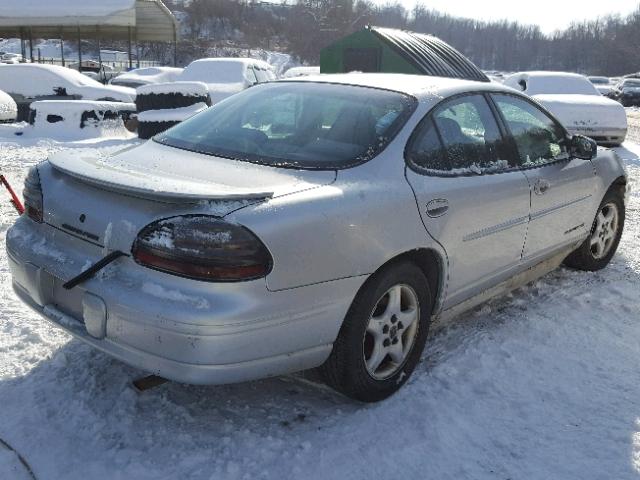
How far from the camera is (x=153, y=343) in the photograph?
7.23ft

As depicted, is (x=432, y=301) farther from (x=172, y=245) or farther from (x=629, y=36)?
(x=629, y=36)

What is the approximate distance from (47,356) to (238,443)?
46.9 inches

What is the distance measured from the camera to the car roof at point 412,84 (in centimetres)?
315

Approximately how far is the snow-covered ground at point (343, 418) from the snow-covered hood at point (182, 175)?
38.3 inches

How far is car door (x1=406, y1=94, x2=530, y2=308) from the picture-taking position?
9.43ft

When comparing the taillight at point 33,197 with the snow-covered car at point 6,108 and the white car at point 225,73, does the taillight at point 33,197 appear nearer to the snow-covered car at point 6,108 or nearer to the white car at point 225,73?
the snow-covered car at point 6,108

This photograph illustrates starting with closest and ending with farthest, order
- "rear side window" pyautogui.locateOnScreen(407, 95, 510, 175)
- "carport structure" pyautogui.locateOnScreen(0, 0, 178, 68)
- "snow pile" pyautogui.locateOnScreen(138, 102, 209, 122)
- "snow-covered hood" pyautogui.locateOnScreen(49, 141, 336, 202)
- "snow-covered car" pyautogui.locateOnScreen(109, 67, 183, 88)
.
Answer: "snow-covered hood" pyautogui.locateOnScreen(49, 141, 336, 202)
"rear side window" pyautogui.locateOnScreen(407, 95, 510, 175)
"snow pile" pyautogui.locateOnScreen(138, 102, 209, 122)
"snow-covered car" pyautogui.locateOnScreen(109, 67, 183, 88)
"carport structure" pyautogui.locateOnScreen(0, 0, 178, 68)

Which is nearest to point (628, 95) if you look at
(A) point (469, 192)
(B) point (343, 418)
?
(A) point (469, 192)

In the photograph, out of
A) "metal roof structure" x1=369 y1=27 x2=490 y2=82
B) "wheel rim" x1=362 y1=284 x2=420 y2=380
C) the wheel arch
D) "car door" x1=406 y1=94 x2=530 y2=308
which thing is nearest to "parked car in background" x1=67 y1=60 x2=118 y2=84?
"metal roof structure" x1=369 y1=27 x2=490 y2=82

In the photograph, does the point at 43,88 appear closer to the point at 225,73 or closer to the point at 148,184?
the point at 225,73

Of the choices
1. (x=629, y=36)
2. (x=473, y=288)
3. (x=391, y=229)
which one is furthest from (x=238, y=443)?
(x=629, y=36)

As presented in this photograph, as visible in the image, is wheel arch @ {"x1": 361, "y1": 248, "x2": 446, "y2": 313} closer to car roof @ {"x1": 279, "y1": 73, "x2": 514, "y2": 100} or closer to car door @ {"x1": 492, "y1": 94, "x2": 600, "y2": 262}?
car roof @ {"x1": 279, "y1": 73, "x2": 514, "y2": 100}

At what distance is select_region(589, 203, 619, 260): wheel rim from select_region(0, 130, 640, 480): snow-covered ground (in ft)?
4.18

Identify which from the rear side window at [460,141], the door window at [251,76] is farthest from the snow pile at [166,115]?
the rear side window at [460,141]
